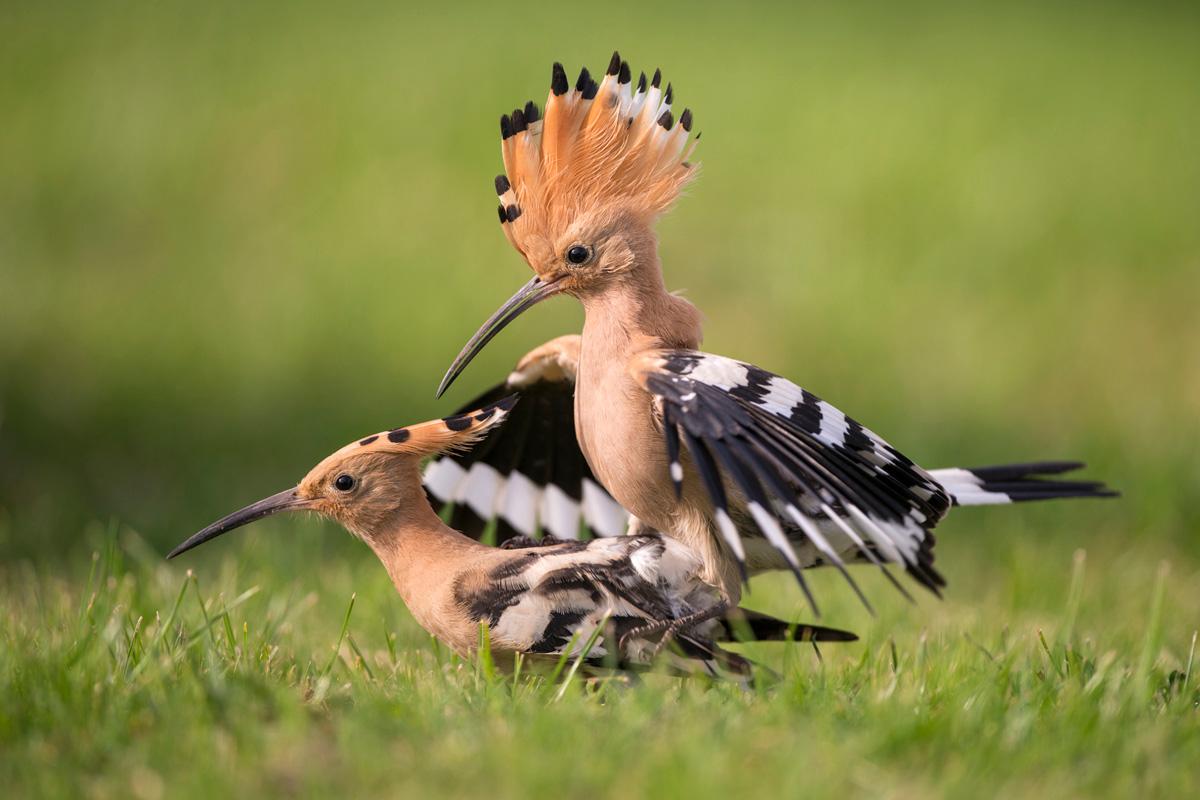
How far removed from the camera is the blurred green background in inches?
206

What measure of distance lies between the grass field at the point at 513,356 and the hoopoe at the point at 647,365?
40 centimetres

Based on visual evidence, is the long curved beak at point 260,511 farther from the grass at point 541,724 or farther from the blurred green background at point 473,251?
the blurred green background at point 473,251

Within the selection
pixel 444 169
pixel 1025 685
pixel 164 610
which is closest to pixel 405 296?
pixel 444 169

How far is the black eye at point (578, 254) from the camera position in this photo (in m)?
2.74

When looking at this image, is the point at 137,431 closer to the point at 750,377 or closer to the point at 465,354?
the point at 465,354

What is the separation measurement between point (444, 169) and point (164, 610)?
5.28m

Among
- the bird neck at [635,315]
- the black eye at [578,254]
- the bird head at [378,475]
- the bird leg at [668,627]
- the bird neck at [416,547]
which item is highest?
the black eye at [578,254]

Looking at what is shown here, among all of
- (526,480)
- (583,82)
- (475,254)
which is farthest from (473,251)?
(583,82)

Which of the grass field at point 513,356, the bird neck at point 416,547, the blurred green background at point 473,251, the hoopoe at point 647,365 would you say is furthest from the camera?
the blurred green background at point 473,251

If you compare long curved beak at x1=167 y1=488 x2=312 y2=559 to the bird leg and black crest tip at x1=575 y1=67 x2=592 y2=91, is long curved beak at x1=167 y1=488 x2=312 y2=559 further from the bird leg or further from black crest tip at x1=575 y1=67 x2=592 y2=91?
black crest tip at x1=575 y1=67 x2=592 y2=91

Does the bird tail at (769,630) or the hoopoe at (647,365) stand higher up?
the hoopoe at (647,365)

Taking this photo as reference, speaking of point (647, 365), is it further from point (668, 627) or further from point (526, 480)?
point (526, 480)

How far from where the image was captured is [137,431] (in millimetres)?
5461

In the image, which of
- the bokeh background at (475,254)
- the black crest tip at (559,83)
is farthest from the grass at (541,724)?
the black crest tip at (559,83)
